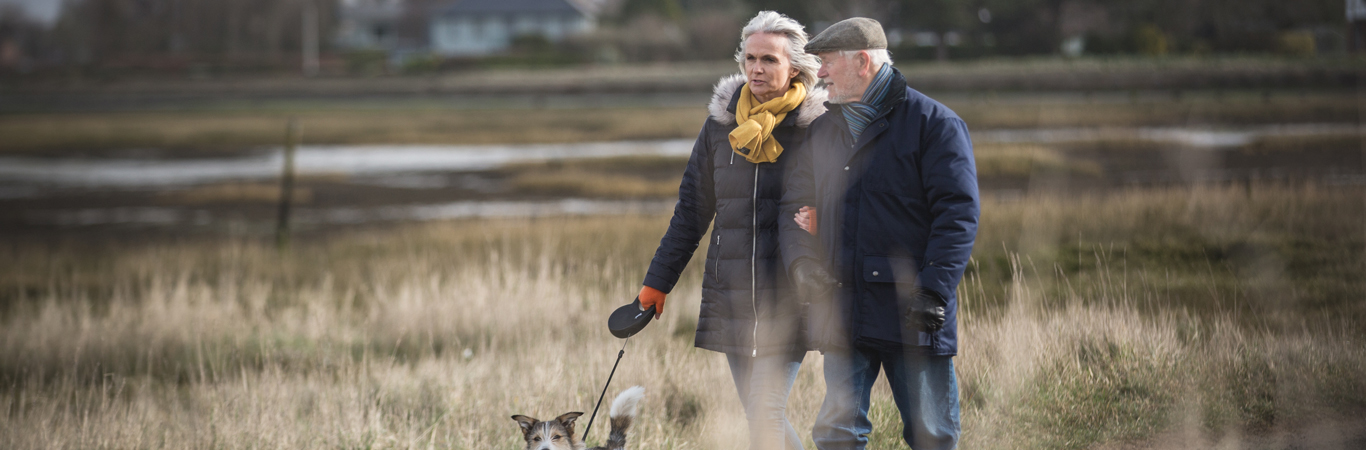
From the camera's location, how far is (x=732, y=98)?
2.99 m

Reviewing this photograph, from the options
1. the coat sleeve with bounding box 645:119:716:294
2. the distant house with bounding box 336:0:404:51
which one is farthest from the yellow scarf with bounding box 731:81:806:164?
the distant house with bounding box 336:0:404:51

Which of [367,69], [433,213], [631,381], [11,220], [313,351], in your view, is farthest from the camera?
[367,69]

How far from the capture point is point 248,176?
26172mm

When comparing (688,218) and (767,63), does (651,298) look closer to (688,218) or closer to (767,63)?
(688,218)

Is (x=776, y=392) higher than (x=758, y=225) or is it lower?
lower

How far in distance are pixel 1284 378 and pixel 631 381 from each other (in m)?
3.12

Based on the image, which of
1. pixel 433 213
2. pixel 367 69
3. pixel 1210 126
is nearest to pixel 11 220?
pixel 433 213

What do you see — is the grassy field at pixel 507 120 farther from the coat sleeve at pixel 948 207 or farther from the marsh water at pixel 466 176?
the coat sleeve at pixel 948 207

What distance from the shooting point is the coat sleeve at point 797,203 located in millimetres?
2814

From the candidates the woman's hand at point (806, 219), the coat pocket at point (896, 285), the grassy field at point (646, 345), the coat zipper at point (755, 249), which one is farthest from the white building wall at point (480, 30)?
the coat pocket at point (896, 285)

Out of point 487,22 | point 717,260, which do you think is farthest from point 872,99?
point 487,22

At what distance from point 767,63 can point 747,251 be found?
0.59m

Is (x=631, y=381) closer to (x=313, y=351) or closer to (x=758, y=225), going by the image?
(x=758, y=225)

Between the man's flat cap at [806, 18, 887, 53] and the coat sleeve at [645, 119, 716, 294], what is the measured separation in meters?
0.53
